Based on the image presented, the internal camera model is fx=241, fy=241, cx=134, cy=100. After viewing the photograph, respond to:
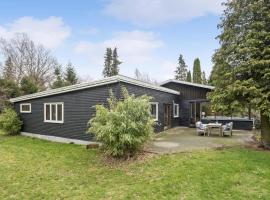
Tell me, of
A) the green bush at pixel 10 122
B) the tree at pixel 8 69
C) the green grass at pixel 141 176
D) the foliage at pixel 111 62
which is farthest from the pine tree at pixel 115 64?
the green grass at pixel 141 176

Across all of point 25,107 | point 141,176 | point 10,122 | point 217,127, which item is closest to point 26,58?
point 25,107

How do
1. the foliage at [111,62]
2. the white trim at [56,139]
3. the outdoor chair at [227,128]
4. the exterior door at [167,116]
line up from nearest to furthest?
1. the white trim at [56,139]
2. the outdoor chair at [227,128]
3. the exterior door at [167,116]
4. the foliage at [111,62]

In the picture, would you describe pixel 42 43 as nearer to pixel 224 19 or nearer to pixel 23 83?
pixel 23 83

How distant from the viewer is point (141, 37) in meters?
22.1

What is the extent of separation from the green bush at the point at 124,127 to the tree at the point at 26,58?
24.7 metres

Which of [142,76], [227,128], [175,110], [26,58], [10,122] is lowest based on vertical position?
[227,128]

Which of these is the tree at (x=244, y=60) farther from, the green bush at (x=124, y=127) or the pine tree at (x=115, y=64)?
the pine tree at (x=115, y=64)

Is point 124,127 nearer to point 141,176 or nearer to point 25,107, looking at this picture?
point 141,176

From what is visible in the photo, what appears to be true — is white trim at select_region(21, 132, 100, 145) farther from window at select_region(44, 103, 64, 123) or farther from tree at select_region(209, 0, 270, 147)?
tree at select_region(209, 0, 270, 147)

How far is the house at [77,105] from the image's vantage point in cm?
1184

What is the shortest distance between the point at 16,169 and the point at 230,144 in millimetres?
9108

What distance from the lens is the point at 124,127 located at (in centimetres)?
880

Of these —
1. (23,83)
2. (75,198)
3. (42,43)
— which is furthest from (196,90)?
Result: (42,43)

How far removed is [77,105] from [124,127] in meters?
4.64
